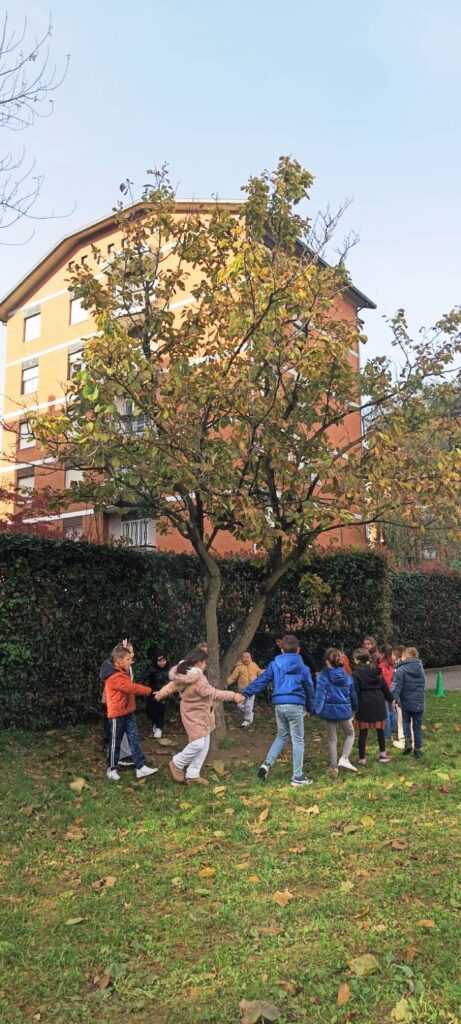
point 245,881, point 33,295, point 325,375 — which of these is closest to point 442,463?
point 325,375

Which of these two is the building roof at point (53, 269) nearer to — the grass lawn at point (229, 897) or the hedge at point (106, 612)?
the hedge at point (106, 612)

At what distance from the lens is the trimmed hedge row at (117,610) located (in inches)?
361

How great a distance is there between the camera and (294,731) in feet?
23.5

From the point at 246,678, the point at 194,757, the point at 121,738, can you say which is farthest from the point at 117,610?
the point at 194,757

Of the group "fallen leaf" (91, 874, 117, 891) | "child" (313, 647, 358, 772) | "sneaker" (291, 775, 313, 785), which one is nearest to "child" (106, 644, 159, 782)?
"sneaker" (291, 775, 313, 785)

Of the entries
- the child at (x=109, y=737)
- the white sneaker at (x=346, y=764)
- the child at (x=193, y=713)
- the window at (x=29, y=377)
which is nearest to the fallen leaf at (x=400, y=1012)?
the child at (x=193, y=713)

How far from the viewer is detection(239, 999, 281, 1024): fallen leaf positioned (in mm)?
3033

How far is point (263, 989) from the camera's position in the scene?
3.28m

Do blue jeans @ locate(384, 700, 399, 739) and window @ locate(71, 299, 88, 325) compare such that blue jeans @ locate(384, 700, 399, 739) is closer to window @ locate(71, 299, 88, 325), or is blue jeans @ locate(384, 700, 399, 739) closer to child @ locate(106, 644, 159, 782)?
child @ locate(106, 644, 159, 782)

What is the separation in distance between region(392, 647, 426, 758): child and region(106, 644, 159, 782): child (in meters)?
3.12

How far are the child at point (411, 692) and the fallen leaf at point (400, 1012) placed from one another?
524cm

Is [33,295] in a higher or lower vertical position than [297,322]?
higher

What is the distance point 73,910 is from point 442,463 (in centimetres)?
635

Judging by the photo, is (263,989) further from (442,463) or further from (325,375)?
(325,375)
